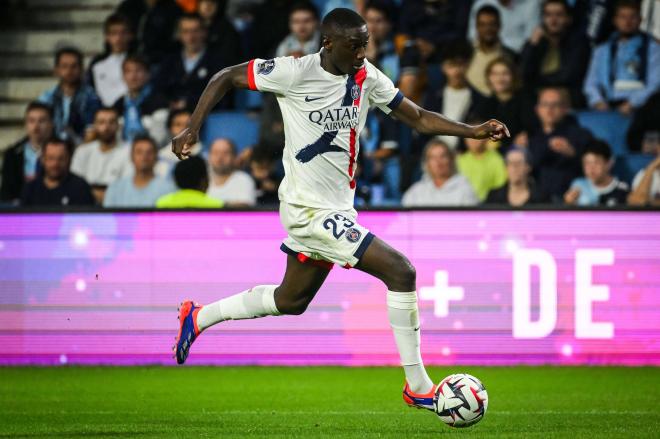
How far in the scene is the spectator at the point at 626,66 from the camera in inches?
523

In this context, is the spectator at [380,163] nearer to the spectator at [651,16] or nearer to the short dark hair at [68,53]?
the spectator at [651,16]

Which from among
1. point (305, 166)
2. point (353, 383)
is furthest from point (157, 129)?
point (305, 166)

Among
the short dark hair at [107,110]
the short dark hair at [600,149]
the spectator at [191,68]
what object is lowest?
the short dark hair at [600,149]

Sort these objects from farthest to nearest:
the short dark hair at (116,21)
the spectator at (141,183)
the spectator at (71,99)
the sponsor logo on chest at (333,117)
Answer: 1. the short dark hair at (116,21)
2. the spectator at (71,99)
3. the spectator at (141,183)
4. the sponsor logo on chest at (333,117)

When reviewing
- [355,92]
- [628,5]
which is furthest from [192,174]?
[628,5]

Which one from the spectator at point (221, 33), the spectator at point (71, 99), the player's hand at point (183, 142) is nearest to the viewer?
the player's hand at point (183, 142)

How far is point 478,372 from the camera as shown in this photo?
10.4 meters

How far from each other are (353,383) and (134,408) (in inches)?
83.0

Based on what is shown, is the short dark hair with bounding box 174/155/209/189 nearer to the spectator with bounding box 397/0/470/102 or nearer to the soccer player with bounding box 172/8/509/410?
the spectator with bounding box 397/0/470/102

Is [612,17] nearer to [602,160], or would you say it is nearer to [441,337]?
[602,160]

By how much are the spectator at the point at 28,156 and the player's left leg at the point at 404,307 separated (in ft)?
25.6

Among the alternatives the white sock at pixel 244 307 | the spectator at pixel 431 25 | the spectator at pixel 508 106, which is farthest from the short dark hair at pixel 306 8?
the white sock at pixel 244 307

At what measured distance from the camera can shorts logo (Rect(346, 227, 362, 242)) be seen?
6910 millimetres

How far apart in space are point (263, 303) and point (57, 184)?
226 inches
